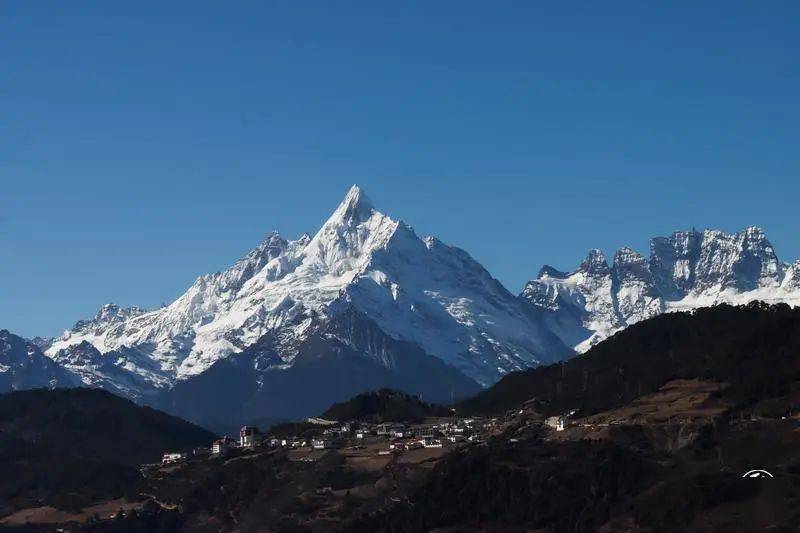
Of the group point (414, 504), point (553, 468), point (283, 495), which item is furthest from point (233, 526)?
point (553, 468)

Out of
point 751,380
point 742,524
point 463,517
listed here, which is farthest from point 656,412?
point 742,524

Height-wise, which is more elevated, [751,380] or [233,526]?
[751,380]

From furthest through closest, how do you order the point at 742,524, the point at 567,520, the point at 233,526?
the point at 233,526 → the point at 567,520 → the point at 742,524

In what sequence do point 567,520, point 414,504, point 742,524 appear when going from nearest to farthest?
point 742,524, point 567,520, point 414,504

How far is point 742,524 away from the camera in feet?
492

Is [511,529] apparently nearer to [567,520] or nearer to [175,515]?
[567,520]

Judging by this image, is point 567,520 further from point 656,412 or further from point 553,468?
point 656,412

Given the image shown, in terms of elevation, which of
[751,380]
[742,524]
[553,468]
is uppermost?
[751,380]

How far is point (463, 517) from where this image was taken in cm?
17250

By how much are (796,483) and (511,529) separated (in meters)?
27.6

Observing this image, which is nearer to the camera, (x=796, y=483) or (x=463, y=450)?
(x=796, y=483)

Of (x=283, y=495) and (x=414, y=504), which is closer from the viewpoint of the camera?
(x=414, y=504)

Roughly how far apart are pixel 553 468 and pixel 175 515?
150 ft

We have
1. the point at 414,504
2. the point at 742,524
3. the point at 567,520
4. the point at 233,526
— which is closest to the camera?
the point at 742,524
